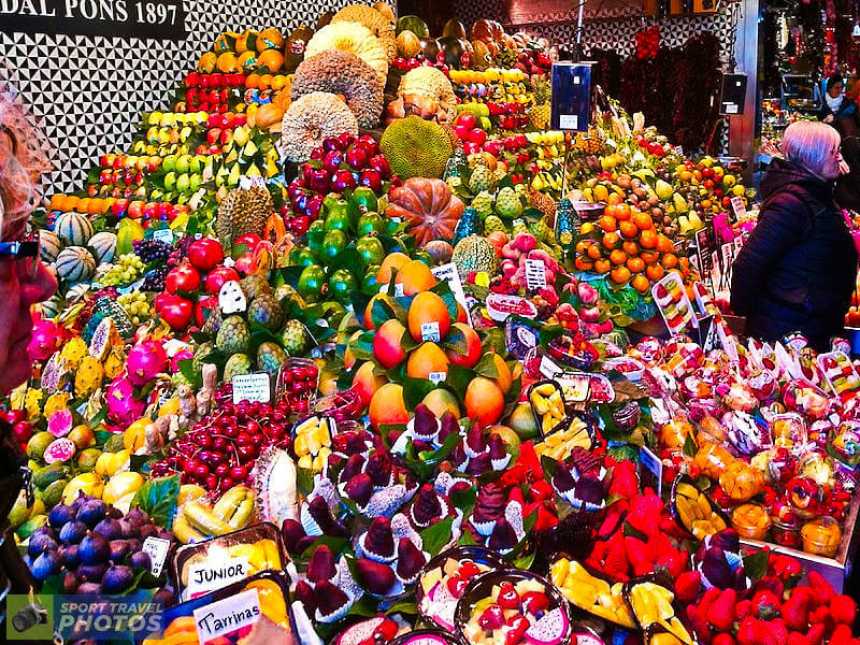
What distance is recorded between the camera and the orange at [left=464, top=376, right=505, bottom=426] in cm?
218

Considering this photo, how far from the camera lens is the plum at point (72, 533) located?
1.60 metres

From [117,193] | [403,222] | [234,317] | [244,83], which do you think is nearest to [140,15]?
[244,83]

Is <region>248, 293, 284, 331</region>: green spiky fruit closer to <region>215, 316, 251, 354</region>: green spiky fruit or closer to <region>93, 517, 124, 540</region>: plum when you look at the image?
<region>215, 316, 251, 354</region>: green spiky fruit

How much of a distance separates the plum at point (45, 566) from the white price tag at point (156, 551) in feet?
0.54

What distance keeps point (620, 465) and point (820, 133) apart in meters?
2.57

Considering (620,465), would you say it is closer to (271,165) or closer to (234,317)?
(234,317)

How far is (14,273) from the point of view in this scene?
1.15 metres

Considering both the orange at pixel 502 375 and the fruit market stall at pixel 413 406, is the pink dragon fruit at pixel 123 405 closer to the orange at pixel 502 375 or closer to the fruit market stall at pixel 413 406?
the fruit market stall at pixel 413 406

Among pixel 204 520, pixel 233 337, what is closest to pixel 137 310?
pixel 233 337

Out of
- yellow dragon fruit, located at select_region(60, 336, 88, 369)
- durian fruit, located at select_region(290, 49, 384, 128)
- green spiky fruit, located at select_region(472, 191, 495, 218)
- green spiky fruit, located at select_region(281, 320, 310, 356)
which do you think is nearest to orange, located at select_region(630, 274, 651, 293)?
green spiky fruit, located at select_region(472, 191, 495, 218)

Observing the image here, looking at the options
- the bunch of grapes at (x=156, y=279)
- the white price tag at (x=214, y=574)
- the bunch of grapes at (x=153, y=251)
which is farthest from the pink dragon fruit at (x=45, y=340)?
the white price tag at (x=214, y=574)

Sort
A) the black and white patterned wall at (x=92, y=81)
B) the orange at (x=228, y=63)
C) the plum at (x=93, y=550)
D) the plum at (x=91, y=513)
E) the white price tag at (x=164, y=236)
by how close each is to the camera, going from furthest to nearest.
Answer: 1. the orange at (x=228, y=63)
2. the black and white patterned wall at (x=92, y=81)
3. the white price tag at (x=164, y=236)
4. the plum at (x=91, y=513)
5. the plum at (x=93, y=550)

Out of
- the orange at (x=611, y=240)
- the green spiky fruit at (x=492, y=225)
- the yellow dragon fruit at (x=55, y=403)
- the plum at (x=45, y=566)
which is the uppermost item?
the green spiky fruit at (x=492, y=225)

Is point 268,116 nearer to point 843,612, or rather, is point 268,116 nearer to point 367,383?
point 367,383
